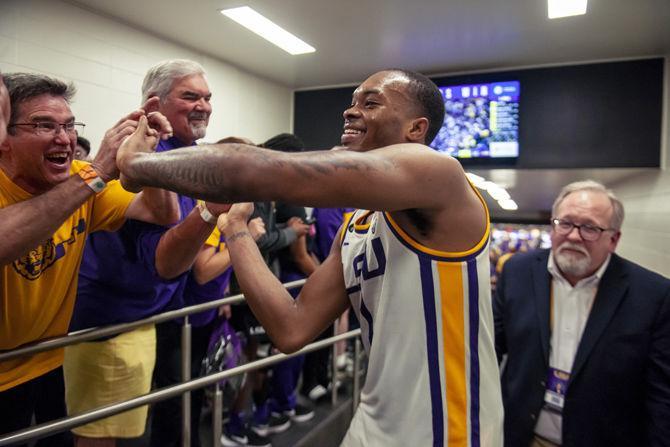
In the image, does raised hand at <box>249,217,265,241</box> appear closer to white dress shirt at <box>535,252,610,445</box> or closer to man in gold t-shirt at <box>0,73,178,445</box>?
man in gold t-shirt at <box>0,73,178,445</box>

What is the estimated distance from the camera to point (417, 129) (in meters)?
1.15

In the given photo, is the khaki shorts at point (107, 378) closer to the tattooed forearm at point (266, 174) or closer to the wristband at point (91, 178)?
the wristband at point (91, 178)

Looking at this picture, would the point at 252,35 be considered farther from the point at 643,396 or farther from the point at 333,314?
the point at 643,396

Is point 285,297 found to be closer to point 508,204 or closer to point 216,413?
point 216,413

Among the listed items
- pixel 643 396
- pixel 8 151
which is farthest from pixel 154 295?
pixel 643 396

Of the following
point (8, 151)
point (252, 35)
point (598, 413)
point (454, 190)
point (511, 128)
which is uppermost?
point (252, 35)

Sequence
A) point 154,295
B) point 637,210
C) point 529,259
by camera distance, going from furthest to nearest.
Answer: point 637,210 → point 529,259 → point 154,295

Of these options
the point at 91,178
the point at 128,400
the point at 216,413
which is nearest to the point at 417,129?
the point at 91,178

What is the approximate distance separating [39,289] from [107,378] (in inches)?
25.3

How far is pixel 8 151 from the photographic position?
131cm

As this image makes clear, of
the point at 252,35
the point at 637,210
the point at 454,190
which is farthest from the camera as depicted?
the point at 637,210

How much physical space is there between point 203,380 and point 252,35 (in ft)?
11.2

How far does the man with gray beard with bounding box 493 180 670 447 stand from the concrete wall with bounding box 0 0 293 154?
337cm

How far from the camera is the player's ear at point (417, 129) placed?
1140 millimetres
